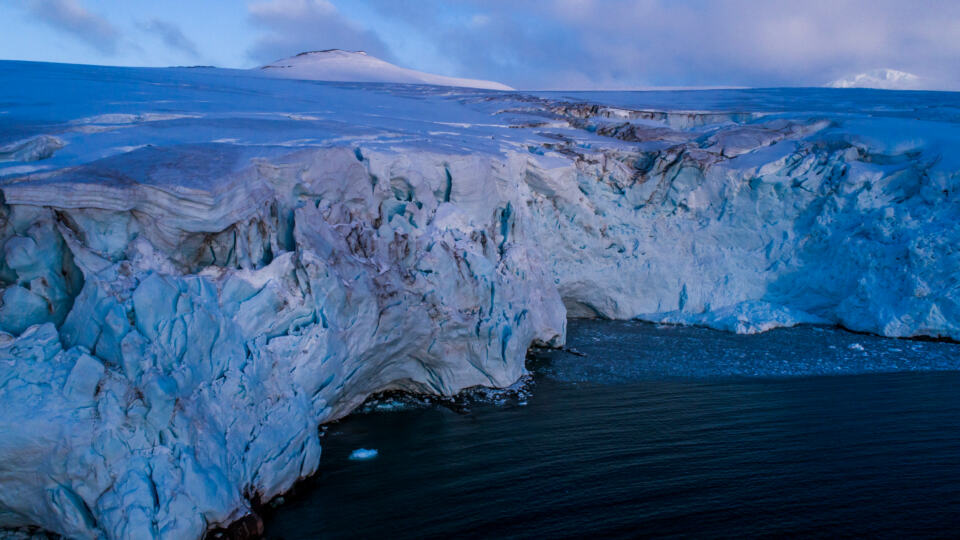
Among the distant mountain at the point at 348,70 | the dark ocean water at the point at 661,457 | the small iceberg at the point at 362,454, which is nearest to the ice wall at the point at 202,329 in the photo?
the small iceberg at the point at 362,454

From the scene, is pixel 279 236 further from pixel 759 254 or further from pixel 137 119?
pixel 759 254

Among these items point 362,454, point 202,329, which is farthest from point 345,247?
point 362,454

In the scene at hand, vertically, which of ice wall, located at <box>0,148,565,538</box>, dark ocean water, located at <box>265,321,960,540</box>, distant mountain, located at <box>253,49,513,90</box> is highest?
distant mountain, located at <box>253,49,513,90</box>

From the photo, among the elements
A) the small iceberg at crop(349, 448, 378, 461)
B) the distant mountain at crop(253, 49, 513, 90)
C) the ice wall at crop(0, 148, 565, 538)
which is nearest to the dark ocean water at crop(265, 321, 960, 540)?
the small iceberg at crop(349, 448, 378, 461)

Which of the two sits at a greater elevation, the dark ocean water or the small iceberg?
the dark ocean water

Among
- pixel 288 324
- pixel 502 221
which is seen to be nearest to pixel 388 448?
pixel 288 324

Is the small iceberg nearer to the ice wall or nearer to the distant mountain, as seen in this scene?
the ice wall

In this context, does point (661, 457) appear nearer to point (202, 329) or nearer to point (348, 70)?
point (202, 329)
